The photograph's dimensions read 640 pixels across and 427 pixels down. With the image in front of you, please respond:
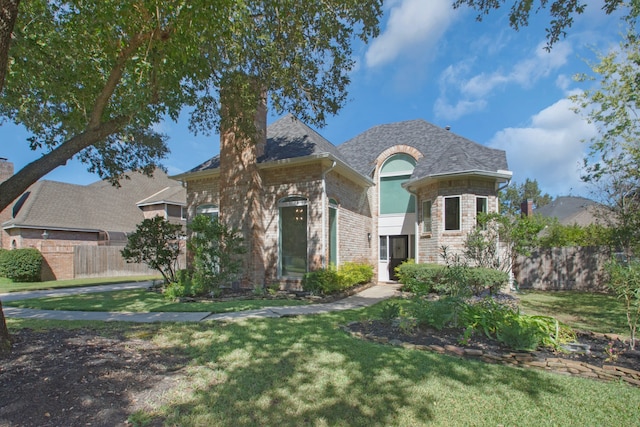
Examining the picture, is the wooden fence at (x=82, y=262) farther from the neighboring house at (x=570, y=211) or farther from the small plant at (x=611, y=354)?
the neighboring house at (x=570, y=211)

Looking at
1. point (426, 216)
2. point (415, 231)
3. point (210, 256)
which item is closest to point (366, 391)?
point (210, 256)

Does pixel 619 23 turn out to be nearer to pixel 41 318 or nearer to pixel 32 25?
pixel 32 25

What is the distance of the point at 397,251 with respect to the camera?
1478 centimetres

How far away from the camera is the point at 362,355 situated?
436 centimetres

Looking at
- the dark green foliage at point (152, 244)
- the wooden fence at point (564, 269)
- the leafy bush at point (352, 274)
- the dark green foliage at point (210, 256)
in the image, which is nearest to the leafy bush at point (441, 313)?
the leafy bush at point (352, 274)

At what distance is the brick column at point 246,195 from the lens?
36.0 feet

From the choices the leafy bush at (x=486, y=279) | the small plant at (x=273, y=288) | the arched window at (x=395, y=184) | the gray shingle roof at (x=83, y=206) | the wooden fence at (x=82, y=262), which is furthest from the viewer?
Answer: the gray shingle roof at (x=83, y=206)

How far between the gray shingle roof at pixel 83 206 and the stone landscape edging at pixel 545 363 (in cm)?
2199

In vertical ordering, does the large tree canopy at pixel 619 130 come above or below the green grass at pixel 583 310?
above

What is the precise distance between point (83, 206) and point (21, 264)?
6.19 m

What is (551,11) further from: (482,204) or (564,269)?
(564,269)

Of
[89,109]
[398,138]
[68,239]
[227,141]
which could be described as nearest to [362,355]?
[89,109]

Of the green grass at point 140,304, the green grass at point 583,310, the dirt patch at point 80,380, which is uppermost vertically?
the dirt patch at point 80,380

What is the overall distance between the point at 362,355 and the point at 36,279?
19616 mm
